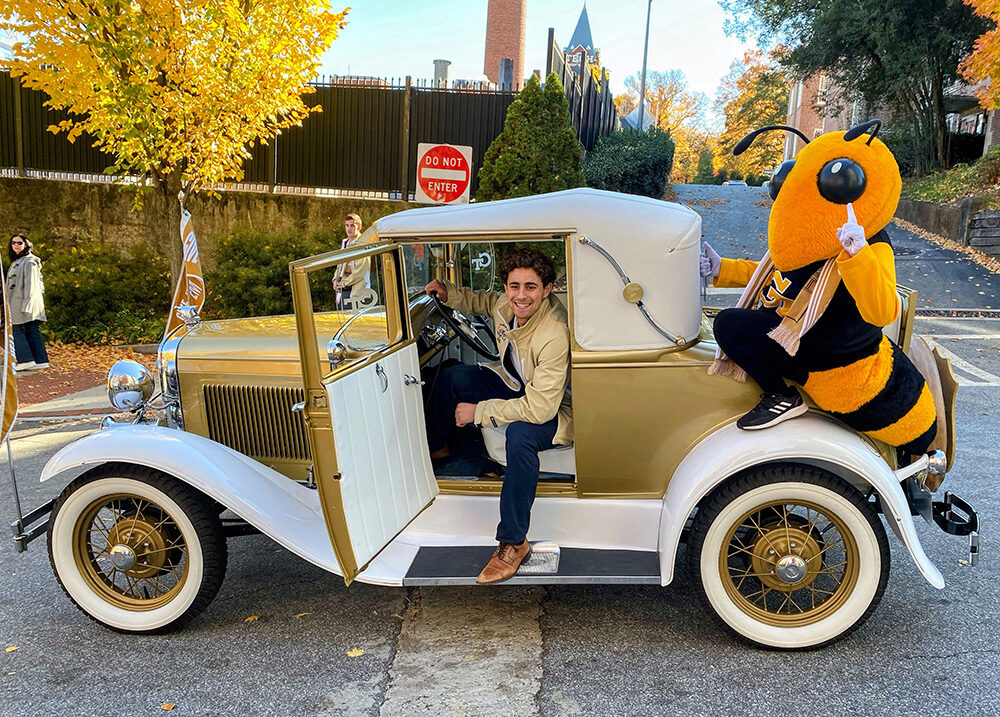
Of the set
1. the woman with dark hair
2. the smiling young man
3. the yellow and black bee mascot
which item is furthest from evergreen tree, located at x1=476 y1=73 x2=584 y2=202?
the yellow and black bee mascot

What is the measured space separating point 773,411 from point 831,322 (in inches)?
16.8

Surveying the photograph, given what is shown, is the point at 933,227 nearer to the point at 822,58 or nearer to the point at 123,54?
the point at 822,58

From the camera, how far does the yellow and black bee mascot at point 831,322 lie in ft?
9.87

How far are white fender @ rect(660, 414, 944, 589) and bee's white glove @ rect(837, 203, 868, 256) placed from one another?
2.53 ft

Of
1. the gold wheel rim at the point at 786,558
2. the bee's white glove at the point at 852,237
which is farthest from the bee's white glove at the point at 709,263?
the gold wheel rim at the point at 786,558

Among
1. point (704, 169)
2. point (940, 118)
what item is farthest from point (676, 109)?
point (940, 118)

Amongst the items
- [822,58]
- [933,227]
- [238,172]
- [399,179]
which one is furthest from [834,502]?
Result: [822,58]

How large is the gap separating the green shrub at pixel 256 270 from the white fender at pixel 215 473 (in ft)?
22.2

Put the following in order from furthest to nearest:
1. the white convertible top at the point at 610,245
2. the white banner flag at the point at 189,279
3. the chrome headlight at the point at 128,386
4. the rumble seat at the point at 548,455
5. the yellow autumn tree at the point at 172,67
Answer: the yellow autumn tree at the point at 172,67
the white banner flag at the point at 189,279
the chrome headlight at the point at 128,386
the rumble seat at the point at 548,455
the white convertible top at the point at 610,245

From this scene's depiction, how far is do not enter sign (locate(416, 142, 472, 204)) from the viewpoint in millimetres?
9922

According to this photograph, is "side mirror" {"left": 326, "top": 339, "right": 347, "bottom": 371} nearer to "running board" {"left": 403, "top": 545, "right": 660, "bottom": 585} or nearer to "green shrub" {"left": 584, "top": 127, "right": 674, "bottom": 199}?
"running board" {"left": 403, "top": 545, "right": 660, "bottom": 585}

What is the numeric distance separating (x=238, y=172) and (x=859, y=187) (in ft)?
30.8

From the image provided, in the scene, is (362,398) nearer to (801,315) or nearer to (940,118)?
(801,315)

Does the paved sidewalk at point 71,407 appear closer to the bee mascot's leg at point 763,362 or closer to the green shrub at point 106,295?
the green shrub at point 106,295
